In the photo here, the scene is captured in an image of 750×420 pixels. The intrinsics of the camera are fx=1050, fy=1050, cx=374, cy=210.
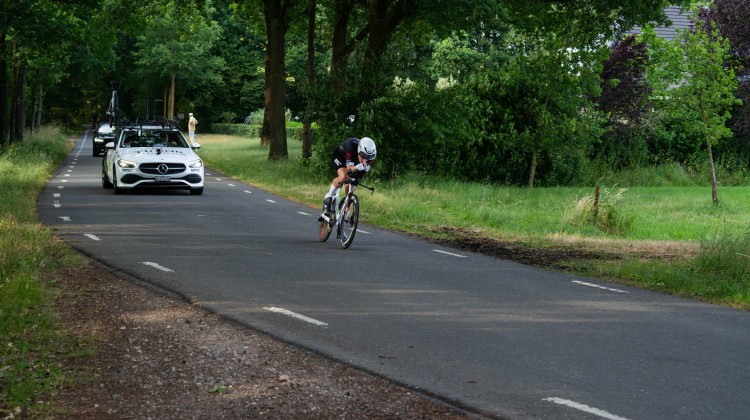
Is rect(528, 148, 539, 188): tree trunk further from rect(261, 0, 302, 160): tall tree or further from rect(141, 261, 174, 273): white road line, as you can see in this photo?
rect(141, 261, 174, 273): white road line

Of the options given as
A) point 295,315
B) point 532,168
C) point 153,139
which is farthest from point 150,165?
point 295,315

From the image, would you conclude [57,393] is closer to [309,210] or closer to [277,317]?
[277,317]

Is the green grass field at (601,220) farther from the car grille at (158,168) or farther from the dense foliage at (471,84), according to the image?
the car grille at (158,168)

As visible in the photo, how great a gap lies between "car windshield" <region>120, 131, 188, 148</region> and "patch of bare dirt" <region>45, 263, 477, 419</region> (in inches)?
610

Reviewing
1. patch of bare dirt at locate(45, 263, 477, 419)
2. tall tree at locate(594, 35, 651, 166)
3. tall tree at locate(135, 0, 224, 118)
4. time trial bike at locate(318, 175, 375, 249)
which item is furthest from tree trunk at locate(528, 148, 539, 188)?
tall tree at locate(135, 0, 224, 118)

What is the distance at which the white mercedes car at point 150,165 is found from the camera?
23234 mm

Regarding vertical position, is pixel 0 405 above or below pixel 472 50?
below

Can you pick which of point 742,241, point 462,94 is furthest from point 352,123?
point 742,241

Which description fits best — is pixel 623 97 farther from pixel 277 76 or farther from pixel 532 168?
pixel 277 76

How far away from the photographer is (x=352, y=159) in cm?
1488

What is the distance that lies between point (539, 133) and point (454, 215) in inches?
494

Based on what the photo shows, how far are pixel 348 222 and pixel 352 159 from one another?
2.95ft

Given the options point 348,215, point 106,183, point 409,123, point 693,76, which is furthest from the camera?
point 409,123

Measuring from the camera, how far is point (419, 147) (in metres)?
28.5
